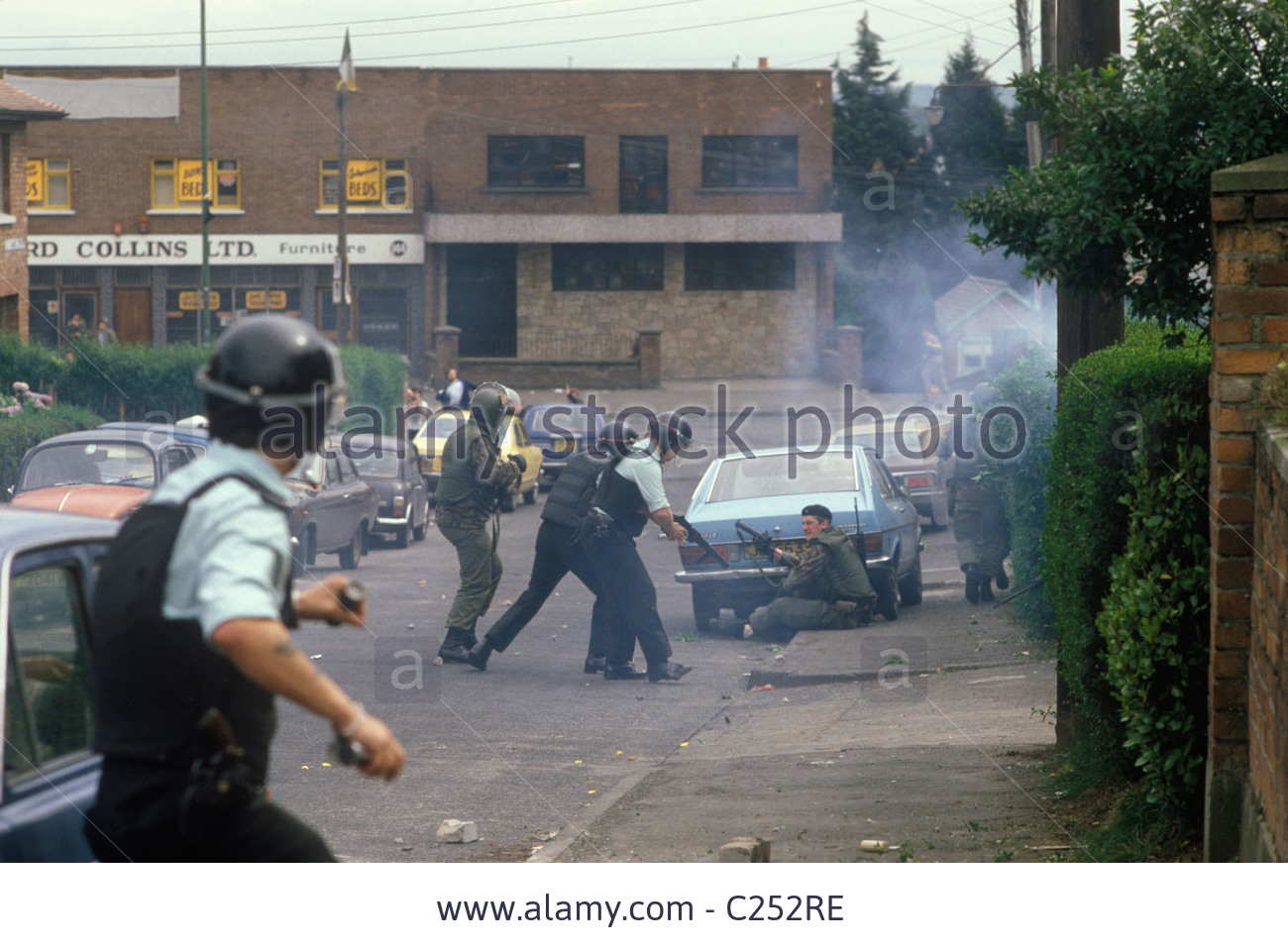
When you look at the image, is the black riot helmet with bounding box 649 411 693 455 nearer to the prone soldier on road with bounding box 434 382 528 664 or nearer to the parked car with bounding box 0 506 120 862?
the prone soldier on road with bounding box 434 382 528 664

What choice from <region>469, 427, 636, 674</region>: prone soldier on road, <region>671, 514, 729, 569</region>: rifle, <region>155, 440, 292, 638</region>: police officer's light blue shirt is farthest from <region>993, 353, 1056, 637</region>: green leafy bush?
<region>155, 440, 292, 638</region>: police officer's light blue shirt

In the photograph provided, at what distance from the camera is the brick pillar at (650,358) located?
795 inches

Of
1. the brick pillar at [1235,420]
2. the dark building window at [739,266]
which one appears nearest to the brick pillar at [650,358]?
the dark building window at [739,266]

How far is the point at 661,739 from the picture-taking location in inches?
296

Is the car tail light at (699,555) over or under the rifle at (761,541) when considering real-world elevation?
under

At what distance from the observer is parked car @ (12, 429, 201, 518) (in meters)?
4.20

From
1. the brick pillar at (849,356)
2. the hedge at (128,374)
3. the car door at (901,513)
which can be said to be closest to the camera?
the hedge at (128,374)

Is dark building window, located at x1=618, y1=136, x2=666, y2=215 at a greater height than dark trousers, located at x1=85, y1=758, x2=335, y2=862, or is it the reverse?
dark building window, located at x1=618, y1=136, x2=666, y2=215

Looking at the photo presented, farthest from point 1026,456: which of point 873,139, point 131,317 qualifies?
point 131,317

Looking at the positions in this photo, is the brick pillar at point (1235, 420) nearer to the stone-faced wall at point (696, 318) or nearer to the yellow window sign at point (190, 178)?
the yellow window sign at point (190, 178)

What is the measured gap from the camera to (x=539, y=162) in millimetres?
12383

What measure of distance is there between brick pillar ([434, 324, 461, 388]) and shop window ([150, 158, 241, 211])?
299 cm

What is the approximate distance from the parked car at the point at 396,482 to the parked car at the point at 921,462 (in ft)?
16.2

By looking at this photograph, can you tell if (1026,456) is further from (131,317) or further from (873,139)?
(131,317)
